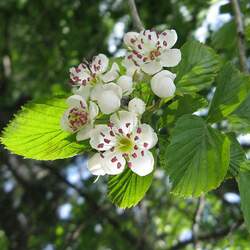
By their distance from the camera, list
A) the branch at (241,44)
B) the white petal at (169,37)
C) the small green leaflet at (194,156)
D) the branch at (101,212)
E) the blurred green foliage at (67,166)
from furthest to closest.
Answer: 1. the blurred green foliage at (67,166)
2. the branch at (101,212)
3. the branch at (241,44)
4. the white petal at (169,37)
5. the small green leaflet at (194,156)

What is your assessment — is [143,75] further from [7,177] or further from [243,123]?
[7,177]

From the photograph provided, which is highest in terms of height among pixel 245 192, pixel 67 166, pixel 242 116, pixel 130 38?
pixel 130 38

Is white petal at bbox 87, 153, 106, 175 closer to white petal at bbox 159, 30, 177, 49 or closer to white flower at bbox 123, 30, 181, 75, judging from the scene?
white flower at bbox 123, 30, 181, 75

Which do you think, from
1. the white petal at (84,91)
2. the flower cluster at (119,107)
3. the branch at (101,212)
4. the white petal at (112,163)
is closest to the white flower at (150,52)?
the flower cluster at (119,107)

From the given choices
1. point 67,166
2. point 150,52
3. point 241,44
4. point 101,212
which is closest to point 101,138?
point 150,52

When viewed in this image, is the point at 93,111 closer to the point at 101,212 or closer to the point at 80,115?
the point at 80,115

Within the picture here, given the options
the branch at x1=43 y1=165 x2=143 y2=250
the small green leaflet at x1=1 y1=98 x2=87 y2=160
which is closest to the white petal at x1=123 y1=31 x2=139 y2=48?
the small green leaflet at x1=1 y1=98 x2=87 y2=160

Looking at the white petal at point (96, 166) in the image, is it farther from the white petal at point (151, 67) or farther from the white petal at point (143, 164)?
the white petal at point (151, 67)
